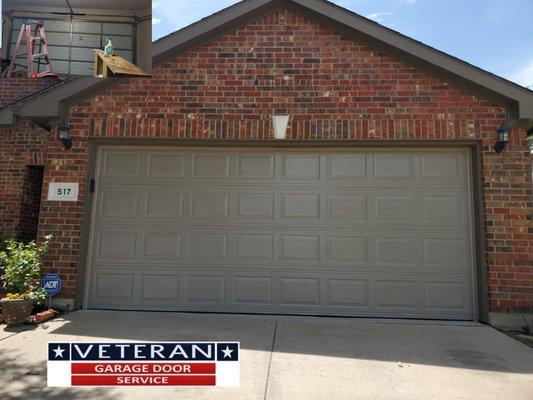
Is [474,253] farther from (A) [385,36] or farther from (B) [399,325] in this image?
(A) [385,36]

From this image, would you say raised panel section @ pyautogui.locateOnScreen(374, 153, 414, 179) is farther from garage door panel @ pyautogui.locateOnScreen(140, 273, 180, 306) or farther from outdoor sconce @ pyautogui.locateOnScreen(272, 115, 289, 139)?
Result: garage door panel @ pyautogui.locateOnScreen(140, 273, 180, 306)

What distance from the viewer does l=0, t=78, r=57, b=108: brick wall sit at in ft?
28.1

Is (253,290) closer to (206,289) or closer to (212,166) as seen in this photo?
(206,289)

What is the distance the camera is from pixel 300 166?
605 cm

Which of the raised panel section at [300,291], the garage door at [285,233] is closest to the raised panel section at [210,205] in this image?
the garage door at [285,233]

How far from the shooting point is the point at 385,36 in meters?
5.80

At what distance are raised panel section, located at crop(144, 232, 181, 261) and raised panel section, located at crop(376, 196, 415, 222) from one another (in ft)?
9.77

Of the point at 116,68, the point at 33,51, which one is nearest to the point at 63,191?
the point at 116,68

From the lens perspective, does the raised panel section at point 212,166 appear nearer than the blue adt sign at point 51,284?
No

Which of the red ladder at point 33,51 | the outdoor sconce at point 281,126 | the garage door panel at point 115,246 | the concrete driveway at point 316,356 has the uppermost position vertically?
the red ladder at point 33,51

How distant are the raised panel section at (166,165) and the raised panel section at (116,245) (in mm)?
989

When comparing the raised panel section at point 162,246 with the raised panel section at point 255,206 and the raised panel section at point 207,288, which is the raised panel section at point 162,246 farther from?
the raised panel section at point 255,206

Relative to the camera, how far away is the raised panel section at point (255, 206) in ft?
19.6

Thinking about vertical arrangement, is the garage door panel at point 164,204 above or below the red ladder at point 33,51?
below
